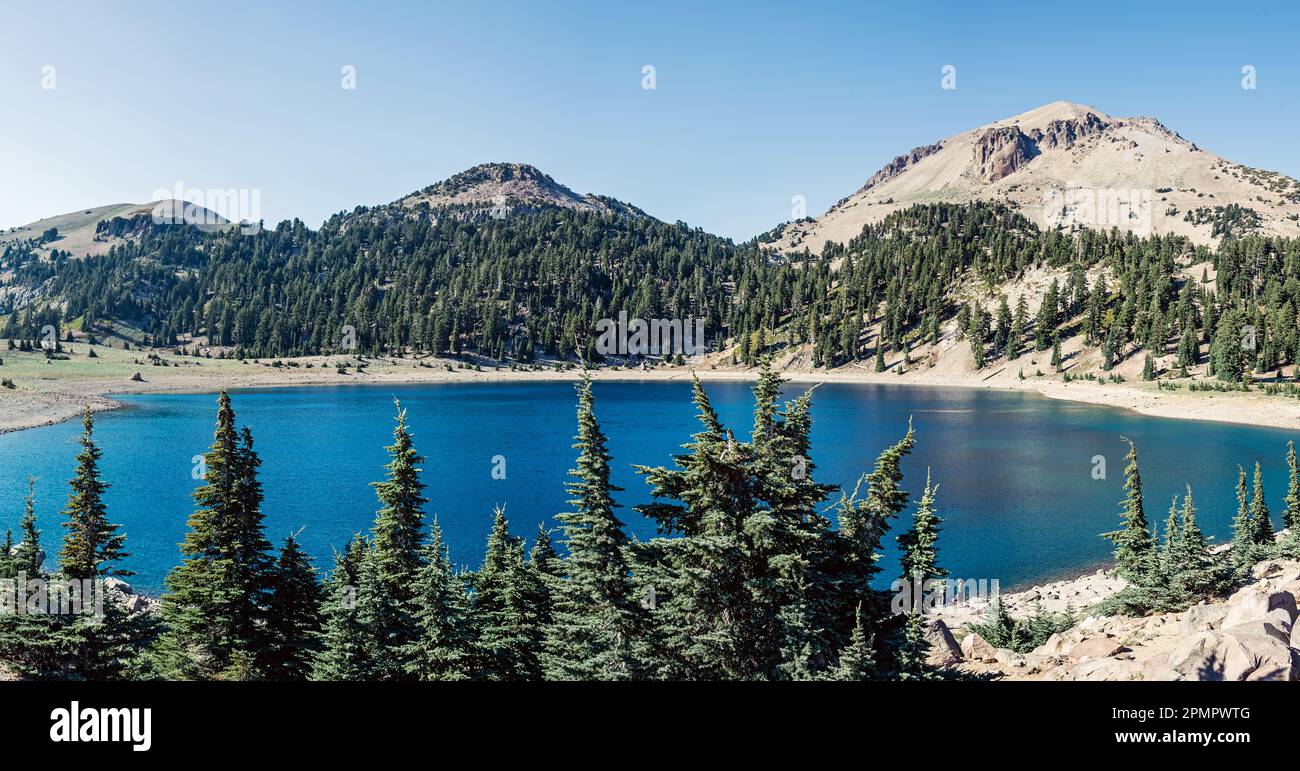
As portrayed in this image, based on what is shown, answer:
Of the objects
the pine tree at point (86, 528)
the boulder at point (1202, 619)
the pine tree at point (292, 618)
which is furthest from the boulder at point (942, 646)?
the pine tree at point (86, 528)

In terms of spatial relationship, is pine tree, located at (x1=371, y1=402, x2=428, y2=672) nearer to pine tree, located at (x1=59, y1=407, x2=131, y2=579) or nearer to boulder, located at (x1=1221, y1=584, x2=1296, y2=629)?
pine tree, located at (x1=59, y1=407, x2=131, y2=579)

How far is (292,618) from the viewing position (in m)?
28.5

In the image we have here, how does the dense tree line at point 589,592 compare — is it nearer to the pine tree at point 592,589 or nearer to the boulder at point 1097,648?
the pine tree at point 592,589

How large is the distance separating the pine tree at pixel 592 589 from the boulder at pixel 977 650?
16608 millimetres

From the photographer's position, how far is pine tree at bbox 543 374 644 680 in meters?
21.0

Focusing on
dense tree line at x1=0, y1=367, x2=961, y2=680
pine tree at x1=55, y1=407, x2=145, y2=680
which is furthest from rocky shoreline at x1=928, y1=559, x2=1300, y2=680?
pine tree at x1=55, y1=407, x2=145, y2=680

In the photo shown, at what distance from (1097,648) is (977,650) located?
614 cm

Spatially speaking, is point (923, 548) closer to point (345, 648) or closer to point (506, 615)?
point (506, 615)

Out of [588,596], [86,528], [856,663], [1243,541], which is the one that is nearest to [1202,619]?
[856,663]

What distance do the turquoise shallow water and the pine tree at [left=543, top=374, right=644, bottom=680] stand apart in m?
27.3

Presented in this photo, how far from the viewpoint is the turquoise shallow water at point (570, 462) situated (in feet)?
175

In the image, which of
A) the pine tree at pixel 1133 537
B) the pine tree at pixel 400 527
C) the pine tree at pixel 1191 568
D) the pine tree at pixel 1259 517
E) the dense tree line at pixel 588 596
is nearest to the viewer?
the dense tree line at pixel 588 596

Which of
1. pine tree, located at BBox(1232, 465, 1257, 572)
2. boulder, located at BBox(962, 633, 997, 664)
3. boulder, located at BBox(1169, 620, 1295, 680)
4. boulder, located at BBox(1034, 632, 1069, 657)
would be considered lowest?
boulder, located at BBox(962, 633, 997, 664)
